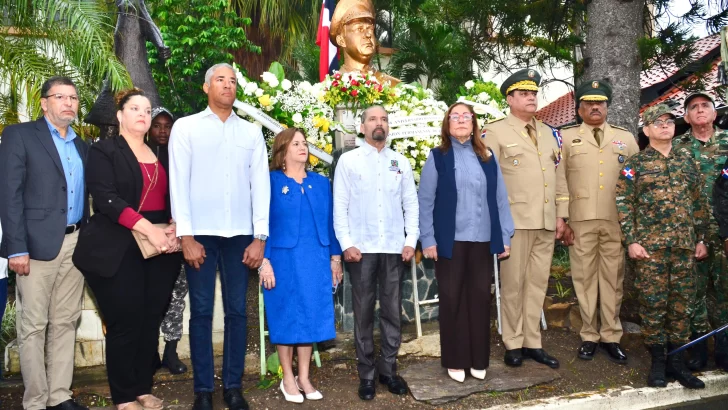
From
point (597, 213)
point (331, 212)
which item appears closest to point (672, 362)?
point (597, 213)

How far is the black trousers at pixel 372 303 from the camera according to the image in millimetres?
4387

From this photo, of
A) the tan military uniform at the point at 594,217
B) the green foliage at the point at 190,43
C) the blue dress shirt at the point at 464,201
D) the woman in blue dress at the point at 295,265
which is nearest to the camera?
the woman in blue dress at the point at 295,265

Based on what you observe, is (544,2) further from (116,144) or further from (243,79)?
(116,144)

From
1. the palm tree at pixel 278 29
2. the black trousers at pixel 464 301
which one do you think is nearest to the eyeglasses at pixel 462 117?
the black trousers at pixel 464 301

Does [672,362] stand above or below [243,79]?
below

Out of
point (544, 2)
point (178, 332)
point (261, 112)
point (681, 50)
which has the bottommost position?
point (178, 332)

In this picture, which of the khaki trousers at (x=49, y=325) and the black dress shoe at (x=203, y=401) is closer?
the khaki trousers at (x=49, y=325)

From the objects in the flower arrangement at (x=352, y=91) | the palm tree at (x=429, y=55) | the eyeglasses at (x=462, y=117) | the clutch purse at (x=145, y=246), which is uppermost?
the palm tree at (x=429, y=55)

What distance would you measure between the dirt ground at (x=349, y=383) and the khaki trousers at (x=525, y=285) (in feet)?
1.06

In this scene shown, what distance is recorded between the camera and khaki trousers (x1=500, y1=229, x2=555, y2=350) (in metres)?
4.97

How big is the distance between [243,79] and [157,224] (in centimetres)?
200

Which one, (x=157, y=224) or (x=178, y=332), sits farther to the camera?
(x=178, y=332)

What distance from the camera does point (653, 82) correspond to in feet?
48.6

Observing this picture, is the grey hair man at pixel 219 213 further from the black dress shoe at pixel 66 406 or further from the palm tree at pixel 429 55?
the palm tree at pixel 429 55
